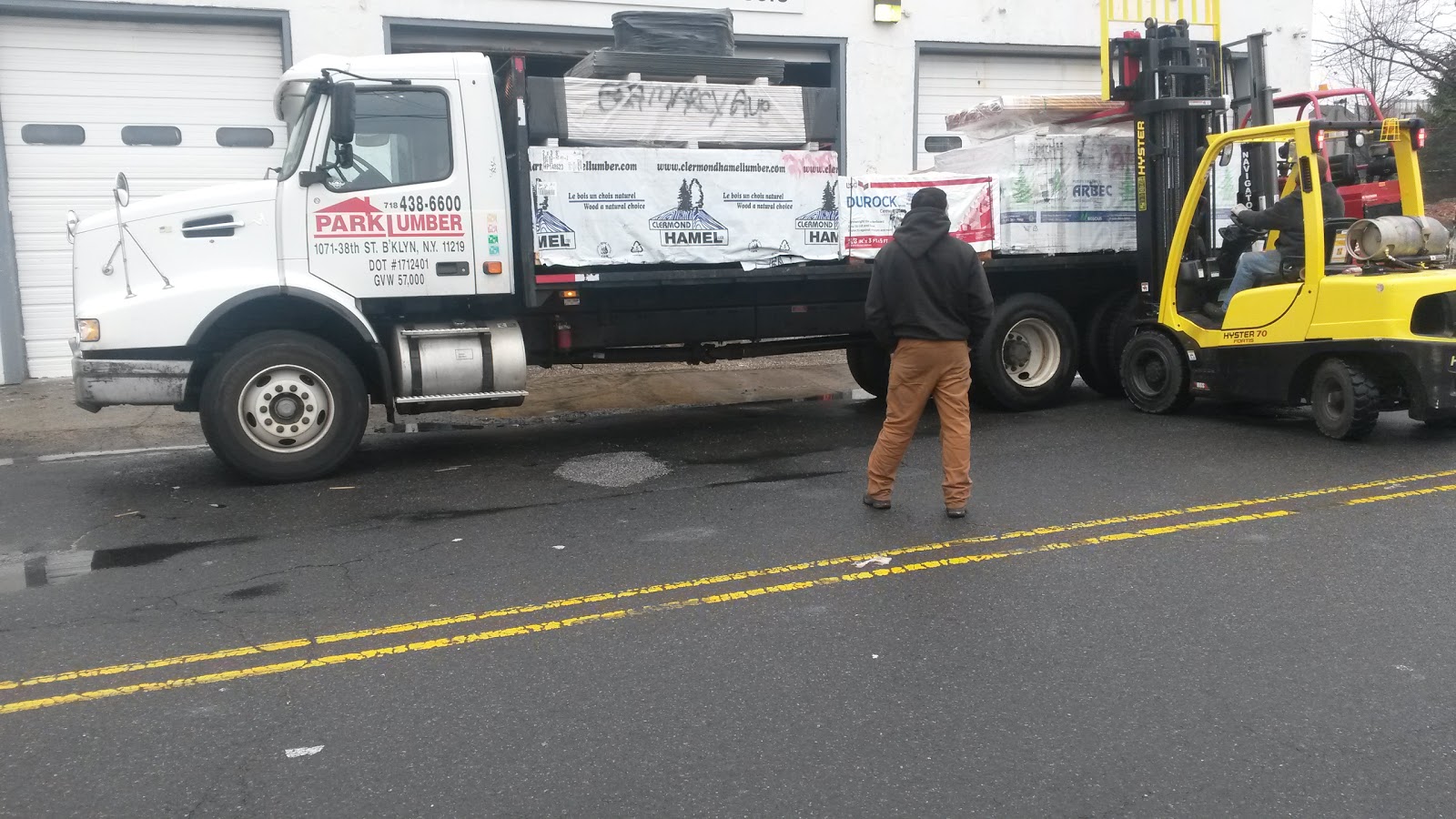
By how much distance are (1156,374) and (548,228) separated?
4.94 metres

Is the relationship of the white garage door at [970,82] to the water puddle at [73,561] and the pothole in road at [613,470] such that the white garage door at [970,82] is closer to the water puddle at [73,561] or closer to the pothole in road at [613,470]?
the pothole in road at [613,470]

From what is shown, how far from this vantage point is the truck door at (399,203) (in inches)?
312

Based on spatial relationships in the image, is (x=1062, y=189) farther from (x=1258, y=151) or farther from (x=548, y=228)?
(x=548, y=228)

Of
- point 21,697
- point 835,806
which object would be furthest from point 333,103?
point 835,806

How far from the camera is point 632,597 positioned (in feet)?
17.5

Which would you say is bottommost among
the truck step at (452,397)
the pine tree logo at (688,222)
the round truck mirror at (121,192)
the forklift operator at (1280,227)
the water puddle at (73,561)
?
the water puddle at (73,561)

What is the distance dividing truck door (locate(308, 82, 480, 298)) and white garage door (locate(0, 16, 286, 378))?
15.7 ft

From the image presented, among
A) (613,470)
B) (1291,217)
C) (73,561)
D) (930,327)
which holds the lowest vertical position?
(73,561)

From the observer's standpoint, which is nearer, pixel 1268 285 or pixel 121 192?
pixel 121 192

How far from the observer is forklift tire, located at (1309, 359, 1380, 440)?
803 centimetres

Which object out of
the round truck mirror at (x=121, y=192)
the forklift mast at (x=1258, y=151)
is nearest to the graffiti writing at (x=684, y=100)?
the round truck mirror at (x=121, y=192)

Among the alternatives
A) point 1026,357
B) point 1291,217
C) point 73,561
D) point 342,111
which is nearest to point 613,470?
point 342,111

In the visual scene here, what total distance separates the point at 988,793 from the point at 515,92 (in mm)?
6028

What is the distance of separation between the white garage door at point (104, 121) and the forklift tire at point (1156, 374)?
838 cm
